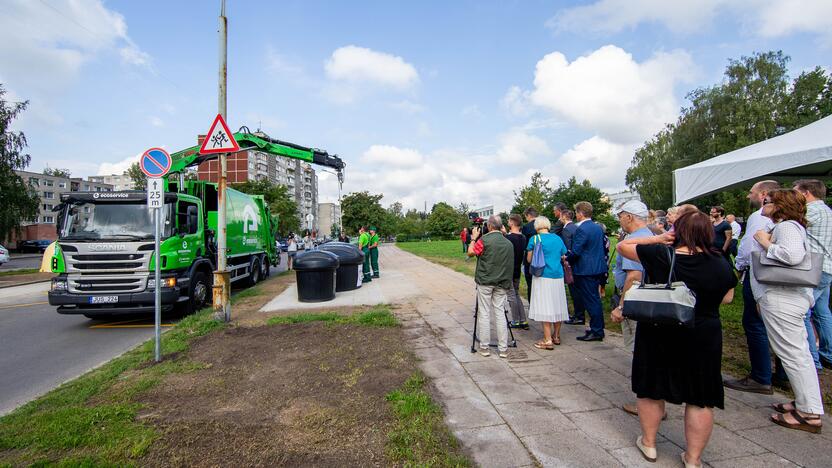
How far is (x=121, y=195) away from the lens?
809 centimetres

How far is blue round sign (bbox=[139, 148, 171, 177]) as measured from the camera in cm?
575

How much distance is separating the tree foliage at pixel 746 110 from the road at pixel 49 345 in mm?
40091

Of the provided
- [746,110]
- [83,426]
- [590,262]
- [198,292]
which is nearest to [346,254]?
[198,292]

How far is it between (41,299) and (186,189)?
6006 mm

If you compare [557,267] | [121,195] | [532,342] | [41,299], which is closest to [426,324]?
[532,342]

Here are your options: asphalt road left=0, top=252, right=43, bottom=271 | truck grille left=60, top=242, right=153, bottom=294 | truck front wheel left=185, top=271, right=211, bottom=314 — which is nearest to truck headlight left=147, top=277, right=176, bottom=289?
truck grille left=60, top=242, right=153, bottom=294

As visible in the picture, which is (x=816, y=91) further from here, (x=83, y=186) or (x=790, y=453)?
(x=83, y=186)

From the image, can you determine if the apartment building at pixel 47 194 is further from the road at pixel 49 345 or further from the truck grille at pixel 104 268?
the truck grille at pixel 104 268

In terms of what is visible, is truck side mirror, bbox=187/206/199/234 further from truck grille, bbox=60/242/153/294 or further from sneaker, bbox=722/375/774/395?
sneaker, bbox=722/375/774/395

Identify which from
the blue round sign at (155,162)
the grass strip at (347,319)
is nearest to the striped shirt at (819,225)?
the grass strip at (347,319)

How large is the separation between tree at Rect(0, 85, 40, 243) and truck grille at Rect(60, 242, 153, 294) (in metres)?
22.9

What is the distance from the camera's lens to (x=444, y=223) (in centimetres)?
7700

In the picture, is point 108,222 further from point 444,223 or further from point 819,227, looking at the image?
point 444,223

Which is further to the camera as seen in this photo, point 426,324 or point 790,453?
point 426,324
